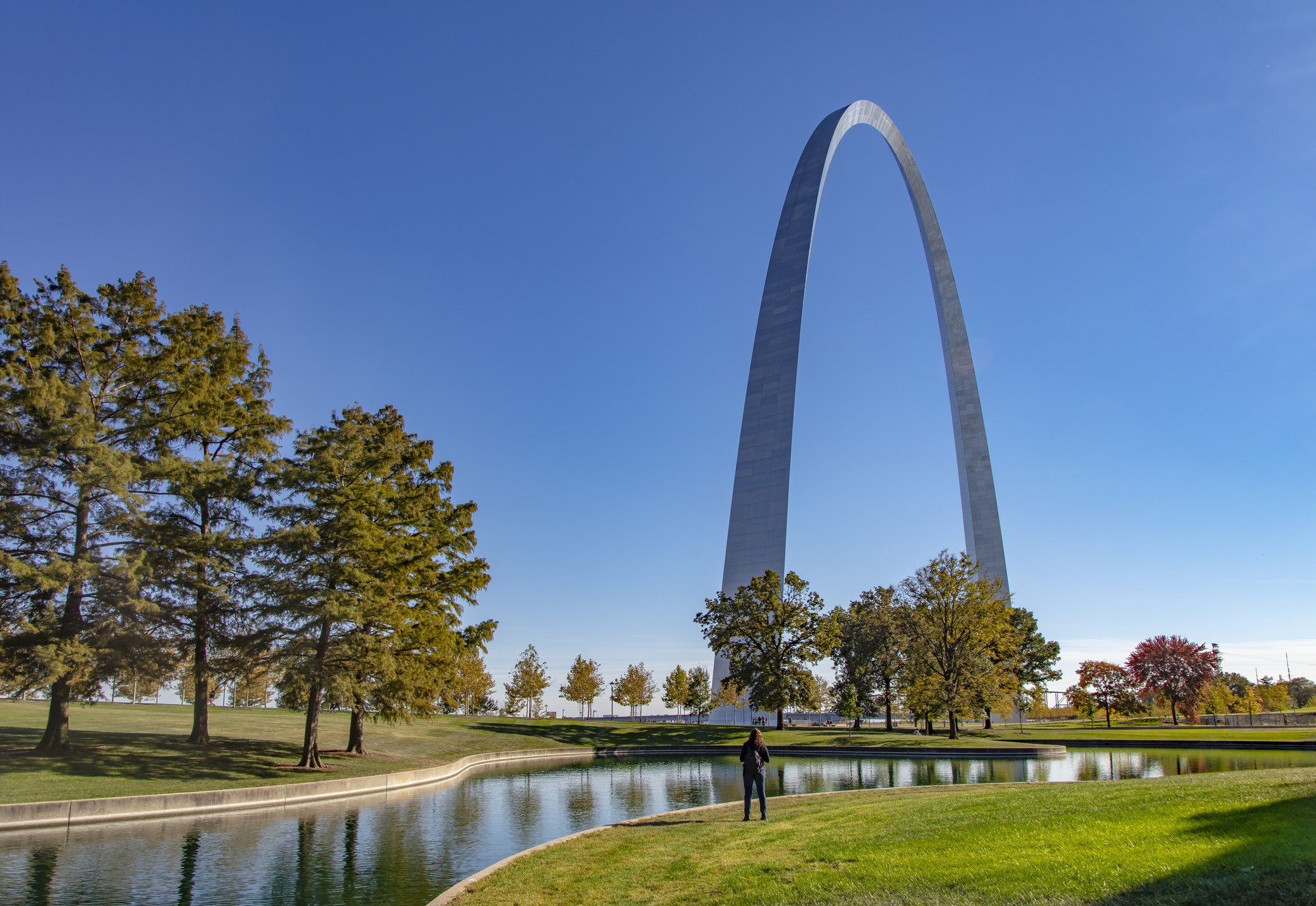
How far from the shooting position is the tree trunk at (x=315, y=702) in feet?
78.3

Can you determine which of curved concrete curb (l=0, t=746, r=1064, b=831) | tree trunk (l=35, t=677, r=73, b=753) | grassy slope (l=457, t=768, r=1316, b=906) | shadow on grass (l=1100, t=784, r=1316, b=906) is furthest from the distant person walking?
tree trunk (l=35, t=677, r=73, b=753)

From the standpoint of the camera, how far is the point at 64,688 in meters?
21.9

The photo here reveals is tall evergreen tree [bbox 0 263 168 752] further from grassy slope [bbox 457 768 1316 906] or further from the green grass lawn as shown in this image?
the green grass lawn

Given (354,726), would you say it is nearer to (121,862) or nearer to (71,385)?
(71,385)

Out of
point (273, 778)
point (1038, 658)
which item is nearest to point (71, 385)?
point (273, 778)

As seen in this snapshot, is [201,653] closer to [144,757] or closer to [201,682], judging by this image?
[201,682]

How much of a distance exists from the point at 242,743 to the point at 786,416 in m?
31.9

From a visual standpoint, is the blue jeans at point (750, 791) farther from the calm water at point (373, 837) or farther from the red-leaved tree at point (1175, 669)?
the red-leaved tree at point (1175, 669)

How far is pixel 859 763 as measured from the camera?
31.6 meters

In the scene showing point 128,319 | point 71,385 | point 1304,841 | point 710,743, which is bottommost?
point 710,743

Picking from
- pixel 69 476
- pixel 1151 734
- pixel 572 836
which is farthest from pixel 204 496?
pixel 1151 734

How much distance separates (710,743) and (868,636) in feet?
82.8

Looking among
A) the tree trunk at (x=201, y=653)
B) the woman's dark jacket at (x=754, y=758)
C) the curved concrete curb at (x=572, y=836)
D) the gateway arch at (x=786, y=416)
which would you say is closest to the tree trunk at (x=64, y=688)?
the tree trunk at (x=201, y=653)

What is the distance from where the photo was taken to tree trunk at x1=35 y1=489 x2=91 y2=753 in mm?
21906
